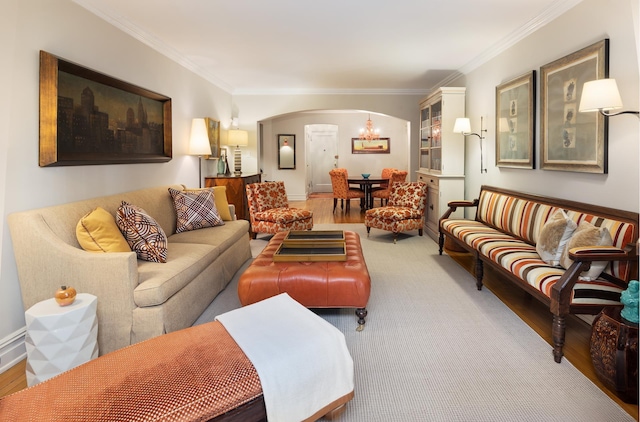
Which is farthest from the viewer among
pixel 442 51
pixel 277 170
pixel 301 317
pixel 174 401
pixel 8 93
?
pixel 277 170

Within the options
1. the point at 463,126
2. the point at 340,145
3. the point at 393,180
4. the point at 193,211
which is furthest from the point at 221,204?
the point at 340,145

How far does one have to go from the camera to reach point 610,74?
2.75 metres

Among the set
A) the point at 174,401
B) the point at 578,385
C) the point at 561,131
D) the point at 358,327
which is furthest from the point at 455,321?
the point at 174,401

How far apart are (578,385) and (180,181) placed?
4.39 metres

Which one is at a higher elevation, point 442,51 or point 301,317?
point 442,51

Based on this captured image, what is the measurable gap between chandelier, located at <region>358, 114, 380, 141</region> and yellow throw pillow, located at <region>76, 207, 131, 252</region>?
9.10 meters

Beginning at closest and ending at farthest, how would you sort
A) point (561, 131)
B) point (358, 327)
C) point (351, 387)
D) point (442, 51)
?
1. point (351, 387)
2. point (358, 327)
3. point (561, 131)
4. point (442, 51)

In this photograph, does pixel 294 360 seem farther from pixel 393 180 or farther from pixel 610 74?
pixel 393 180

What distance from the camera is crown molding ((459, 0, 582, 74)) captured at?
3264 mm

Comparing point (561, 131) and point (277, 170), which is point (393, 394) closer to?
point (561, 131)

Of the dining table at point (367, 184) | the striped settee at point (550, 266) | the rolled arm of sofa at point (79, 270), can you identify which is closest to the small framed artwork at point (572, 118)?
the striped settee at point (550, 266)

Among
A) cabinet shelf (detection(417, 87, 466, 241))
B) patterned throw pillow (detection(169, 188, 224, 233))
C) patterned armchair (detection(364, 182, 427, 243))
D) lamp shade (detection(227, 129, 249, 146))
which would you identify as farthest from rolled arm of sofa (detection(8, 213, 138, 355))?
cabinet shelf (detection(417, 87, 466, 241))

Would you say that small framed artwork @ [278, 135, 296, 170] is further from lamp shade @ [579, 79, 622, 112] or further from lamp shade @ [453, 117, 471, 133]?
lamp shade @ [579, 79, 622, 112]

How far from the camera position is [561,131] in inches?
130
